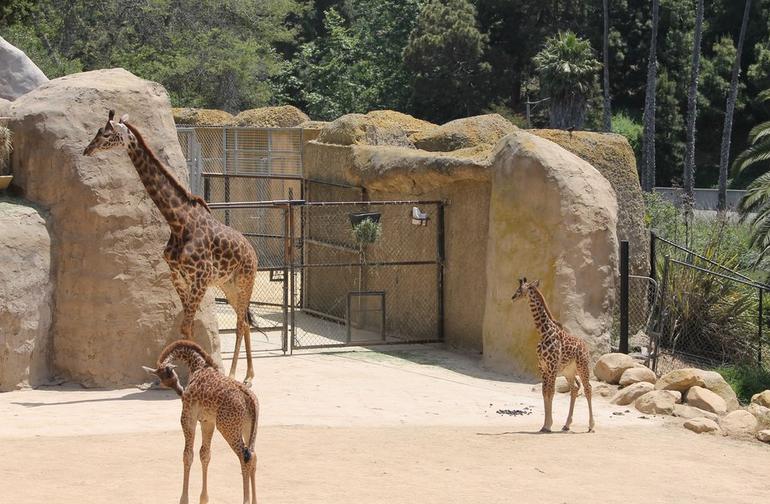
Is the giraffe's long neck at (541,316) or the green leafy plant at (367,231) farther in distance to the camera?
the green leafy plant at (367,231)

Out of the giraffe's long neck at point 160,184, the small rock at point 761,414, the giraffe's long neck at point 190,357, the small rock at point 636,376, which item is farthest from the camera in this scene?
the small rock at point 636,376

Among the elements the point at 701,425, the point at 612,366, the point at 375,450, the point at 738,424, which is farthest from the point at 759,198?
the point at 375,450

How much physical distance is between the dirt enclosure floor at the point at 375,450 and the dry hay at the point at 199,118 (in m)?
14.1

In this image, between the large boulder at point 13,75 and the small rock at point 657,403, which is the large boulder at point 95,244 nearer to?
the small rock at point 657,403

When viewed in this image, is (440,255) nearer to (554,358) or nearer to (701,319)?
(701,319)

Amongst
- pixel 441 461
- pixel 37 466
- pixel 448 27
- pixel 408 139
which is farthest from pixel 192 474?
pixel 448 27

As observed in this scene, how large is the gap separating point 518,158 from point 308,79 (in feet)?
124

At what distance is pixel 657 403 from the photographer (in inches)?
545

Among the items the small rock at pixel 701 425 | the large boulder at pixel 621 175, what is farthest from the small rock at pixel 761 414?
the large boulder at pixel 621 175

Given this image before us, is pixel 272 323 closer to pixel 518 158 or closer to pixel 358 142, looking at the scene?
pixel 358 142

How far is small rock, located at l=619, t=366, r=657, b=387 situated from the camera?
14922mm

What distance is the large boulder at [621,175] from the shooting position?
1791 cm

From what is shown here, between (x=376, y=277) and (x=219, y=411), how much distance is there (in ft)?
32.6

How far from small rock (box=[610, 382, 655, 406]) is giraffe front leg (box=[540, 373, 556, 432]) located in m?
2.04
